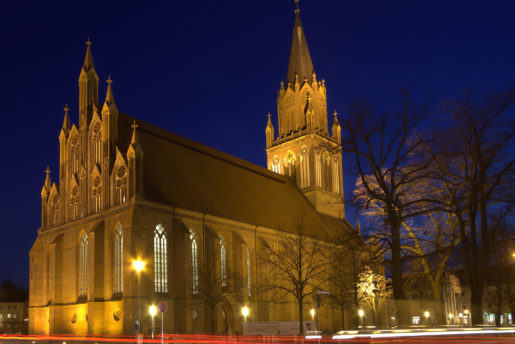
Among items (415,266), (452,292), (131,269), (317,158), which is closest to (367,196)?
(415,266)

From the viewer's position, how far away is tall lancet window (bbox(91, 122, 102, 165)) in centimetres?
4984

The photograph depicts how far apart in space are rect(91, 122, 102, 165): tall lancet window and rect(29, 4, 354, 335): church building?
96mm

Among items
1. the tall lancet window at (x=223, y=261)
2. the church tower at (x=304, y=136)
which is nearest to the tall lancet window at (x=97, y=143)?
the tall lancet window at (x=223, y=261)

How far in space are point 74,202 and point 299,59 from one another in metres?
39.1

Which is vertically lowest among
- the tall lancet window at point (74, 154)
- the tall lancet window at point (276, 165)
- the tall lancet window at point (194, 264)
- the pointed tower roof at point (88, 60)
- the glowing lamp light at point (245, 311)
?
the glowing lamp light at point (245, 311)

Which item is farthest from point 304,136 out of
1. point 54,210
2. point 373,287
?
point 54,210

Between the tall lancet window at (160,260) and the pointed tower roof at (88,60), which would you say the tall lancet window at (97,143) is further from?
the tall lancet window at (160,260)

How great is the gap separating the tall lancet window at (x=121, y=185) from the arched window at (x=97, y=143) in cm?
380

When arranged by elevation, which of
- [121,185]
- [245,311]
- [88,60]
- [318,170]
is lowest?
[245,311]

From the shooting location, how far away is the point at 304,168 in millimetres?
75188

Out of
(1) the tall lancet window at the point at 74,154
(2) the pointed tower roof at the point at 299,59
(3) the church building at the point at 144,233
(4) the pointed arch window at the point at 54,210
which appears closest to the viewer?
(3) the church building at the point at 144,233

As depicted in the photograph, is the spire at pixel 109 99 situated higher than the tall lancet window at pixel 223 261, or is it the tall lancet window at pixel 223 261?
the spire at pixel 109 99

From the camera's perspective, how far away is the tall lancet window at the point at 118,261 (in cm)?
4541

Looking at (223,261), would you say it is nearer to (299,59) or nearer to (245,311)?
(245,311)
